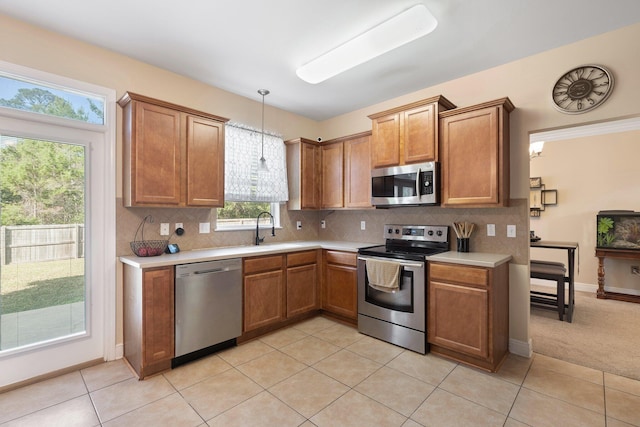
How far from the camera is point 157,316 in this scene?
2434 millimetres

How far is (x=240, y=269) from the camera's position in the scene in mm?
2941

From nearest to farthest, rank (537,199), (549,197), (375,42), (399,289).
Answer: (375,42) → (399,289) → (549,197) → (537,199)

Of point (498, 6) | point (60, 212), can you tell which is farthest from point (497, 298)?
point (60, 212)

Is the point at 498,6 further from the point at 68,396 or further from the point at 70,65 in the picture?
the point at 68,396

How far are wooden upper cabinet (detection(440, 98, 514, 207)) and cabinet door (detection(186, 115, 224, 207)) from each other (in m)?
2.28

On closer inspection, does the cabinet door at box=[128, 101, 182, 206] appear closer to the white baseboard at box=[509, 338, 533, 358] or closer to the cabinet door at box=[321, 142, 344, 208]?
the cabinet door at box=[321, 142, 344, 208]

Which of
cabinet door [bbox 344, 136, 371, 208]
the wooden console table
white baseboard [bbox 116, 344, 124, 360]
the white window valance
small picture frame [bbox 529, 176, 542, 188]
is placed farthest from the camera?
small picture frame [bbox 529, 176, 542, 188]

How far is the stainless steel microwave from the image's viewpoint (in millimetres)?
3004

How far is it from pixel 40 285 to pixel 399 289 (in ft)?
10.2

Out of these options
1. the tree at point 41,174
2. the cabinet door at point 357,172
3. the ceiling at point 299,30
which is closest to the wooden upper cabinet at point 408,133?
the cabinet door at point 357,172

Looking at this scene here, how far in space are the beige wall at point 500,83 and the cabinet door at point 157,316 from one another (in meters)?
0.60

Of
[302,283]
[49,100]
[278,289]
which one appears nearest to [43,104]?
[49,100]

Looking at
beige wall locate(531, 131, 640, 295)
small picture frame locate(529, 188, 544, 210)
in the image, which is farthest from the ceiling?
small picture frame locate(529, 188, 544, 210)

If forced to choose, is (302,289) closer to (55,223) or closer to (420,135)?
(420,135)
